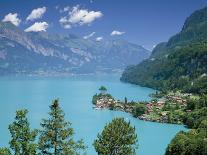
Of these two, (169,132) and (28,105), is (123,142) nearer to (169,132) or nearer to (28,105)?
(169,132)

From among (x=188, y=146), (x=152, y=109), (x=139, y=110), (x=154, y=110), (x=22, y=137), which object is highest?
(x=22, y=137)

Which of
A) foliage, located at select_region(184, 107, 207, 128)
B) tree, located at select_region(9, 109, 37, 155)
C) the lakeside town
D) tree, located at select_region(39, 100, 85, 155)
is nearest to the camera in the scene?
tree, located at select_region(9, 109, 37, 155)

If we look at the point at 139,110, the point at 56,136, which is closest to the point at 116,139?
the point at 56,136

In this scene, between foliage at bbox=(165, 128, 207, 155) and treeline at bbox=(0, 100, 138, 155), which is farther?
foliage at bbox=(165, 128, 207, 155)

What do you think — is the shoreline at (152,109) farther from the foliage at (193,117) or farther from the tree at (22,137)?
the tree at (22,137)

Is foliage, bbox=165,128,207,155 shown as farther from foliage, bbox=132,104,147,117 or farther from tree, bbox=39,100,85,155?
foliage, bbox=132,104,147,117

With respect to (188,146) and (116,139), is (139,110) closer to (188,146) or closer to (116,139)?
(188,146)

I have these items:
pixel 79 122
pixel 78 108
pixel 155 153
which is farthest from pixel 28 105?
pixel 155 153

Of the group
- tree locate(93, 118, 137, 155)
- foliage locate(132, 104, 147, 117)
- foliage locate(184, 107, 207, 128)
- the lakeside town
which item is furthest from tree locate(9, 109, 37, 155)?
foliage locate(132, 104, 147, 117)
